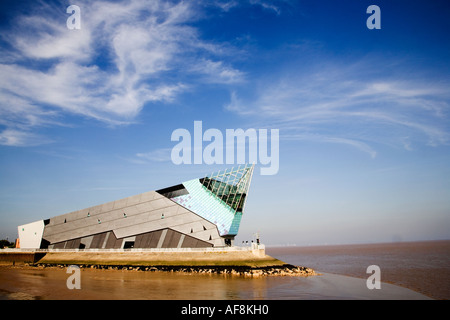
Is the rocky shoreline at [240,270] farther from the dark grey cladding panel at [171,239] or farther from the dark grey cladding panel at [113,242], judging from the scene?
the dark grey cladding panel at [113,242]

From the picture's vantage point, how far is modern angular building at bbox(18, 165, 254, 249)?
5153cm

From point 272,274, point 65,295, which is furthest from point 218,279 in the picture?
point 65,295

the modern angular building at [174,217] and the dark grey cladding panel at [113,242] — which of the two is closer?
the modern angular building at [174,217]

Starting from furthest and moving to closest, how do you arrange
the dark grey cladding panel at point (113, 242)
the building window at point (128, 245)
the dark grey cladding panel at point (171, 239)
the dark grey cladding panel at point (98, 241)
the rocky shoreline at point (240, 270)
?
the dark grey cladding panel at point (98, 241)
the dark grey cladding panel at point (113, 242)
the building window at point (128, 245)
the dark grey cladding panel at point (171, 239)
the rocky shoreline at point (240, 270)

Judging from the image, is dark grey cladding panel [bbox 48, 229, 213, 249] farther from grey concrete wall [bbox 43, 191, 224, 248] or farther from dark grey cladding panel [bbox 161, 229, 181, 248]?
grey concrete wall [bbox 43, 191, 224, 248]

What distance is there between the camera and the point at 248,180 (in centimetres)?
5519

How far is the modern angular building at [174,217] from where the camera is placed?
5153 cm

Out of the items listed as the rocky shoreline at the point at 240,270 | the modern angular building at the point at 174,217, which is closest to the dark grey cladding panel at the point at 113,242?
the modern angular building at the point at 174,217

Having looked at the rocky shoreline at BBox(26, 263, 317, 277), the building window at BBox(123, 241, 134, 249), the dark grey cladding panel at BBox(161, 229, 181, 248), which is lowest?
the rocky shoreline at BBox(26, 263, 317, 277)

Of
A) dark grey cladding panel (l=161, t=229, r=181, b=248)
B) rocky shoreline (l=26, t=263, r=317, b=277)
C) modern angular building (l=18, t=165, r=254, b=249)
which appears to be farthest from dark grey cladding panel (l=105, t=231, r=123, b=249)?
rocky shoreline (l=26, t=263, r=317, b=277)

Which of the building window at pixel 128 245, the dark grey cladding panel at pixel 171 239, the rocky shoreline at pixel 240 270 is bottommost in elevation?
the rocky shoreline at pixel 240 270
